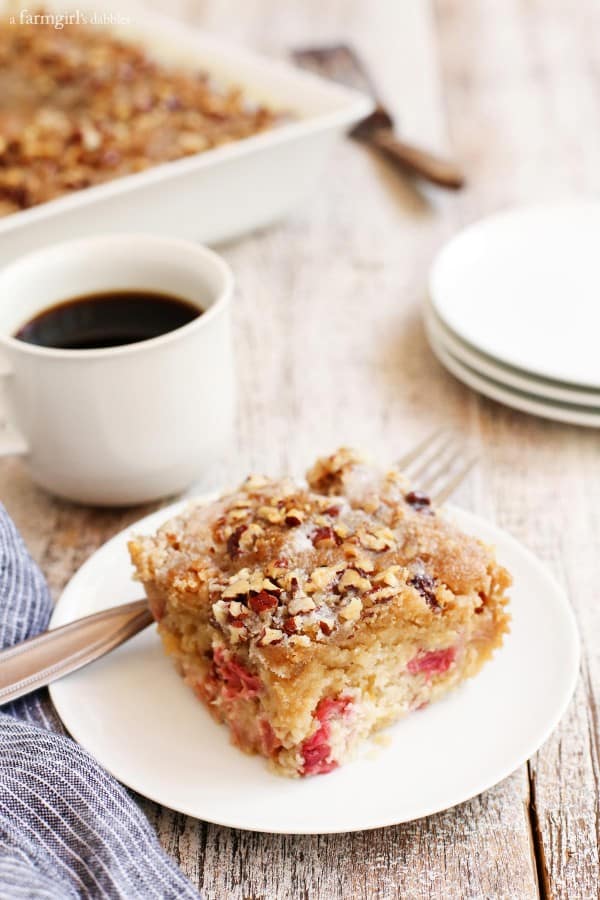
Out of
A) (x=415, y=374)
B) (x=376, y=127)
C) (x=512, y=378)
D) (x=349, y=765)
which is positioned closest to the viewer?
(x=349, y=765)

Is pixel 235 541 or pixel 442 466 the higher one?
pixel 235 541

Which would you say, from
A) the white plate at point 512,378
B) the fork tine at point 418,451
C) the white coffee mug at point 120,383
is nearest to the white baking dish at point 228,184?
the white coffee mug at point 120,383

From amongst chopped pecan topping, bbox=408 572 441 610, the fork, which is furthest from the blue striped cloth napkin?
chopped pecan topping, bbox=408 572 441 610

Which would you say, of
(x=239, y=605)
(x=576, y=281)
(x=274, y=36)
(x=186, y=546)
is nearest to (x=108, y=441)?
(x=186, y=546)

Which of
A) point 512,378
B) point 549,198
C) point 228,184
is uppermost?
point 228,184

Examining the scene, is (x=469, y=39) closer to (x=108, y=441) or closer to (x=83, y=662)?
(x=108, y=441)

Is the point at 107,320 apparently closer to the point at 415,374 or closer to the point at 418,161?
the point at 415,374

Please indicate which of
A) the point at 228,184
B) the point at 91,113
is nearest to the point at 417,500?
the point at 228,184
